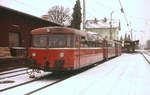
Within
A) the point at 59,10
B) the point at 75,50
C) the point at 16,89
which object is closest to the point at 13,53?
the point at 75,50

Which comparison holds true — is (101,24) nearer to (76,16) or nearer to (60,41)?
(76,16)

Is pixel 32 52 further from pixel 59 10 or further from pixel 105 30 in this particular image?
pixel 105 30

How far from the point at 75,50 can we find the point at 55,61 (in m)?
1.36

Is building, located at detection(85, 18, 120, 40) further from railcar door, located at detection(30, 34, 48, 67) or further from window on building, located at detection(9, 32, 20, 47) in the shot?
railcar door, located at detection(30, 34, 48, 67)

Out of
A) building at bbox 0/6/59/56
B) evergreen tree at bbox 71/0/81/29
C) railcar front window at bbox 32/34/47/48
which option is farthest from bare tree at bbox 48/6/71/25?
railcar front window at bbox 32/34/47/48

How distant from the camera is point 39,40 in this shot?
546 inches

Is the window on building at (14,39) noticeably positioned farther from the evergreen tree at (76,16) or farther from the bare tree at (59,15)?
the bare tree at (59,15)

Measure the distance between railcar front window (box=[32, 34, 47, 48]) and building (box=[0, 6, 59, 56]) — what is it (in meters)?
3.35

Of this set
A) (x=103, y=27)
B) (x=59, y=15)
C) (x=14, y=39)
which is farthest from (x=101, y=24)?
(x=14, y=39)

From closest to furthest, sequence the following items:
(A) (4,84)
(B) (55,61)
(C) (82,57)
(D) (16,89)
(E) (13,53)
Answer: (D) (16,89) < (A) (4,84) < (B) (55,61) < (C) (82,57) < (E) (13,53)

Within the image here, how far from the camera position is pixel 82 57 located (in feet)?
51.7

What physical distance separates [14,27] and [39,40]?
6.70 metres

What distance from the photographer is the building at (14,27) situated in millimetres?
18531

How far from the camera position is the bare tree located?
72.5m
